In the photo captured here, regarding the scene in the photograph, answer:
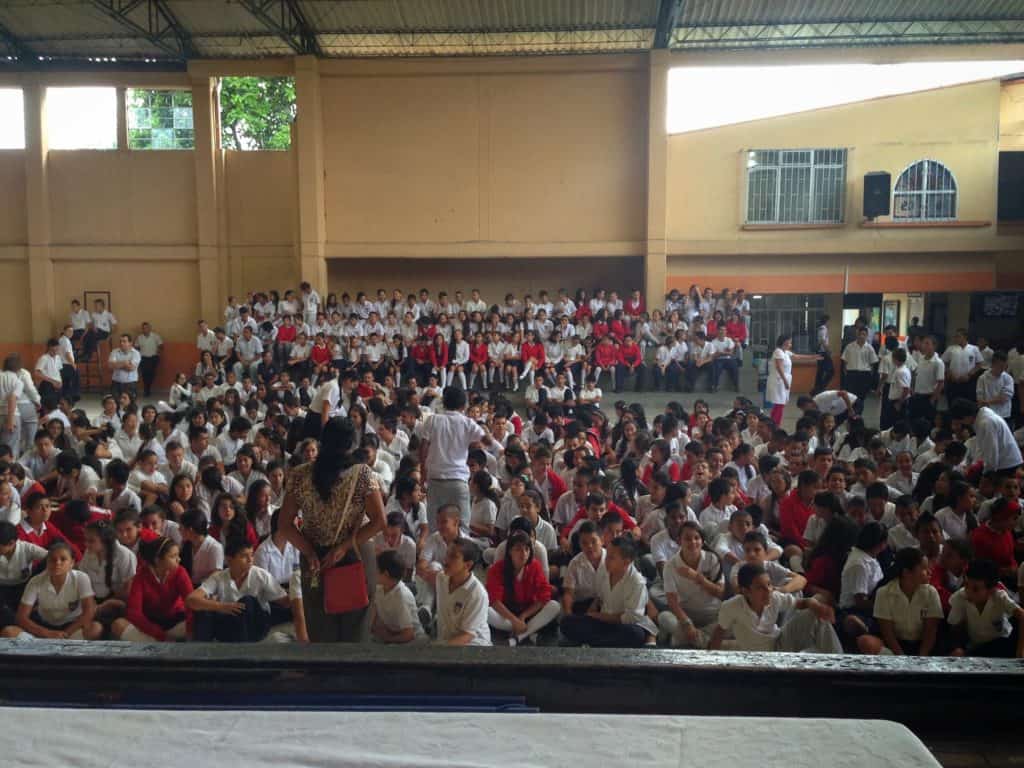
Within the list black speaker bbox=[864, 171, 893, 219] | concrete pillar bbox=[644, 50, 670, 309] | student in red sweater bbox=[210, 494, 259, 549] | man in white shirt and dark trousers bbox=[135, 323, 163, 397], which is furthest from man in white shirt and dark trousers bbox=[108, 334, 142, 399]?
black speaker bbox=[864, 171, 893, 219]

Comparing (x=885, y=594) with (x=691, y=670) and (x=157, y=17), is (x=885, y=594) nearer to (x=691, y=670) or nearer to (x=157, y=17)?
(x=691, y=670)

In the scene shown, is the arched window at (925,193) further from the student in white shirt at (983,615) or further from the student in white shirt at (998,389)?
the student in white shirt at (983,615)

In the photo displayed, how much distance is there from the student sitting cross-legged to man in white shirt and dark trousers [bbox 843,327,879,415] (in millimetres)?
9767

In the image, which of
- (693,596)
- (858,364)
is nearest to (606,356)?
(858,364)

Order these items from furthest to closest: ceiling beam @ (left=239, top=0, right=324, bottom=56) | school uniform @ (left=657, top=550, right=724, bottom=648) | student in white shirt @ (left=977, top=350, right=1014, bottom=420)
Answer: ceiling beam @ (left=239, top=0, right=324, bottom=56), student in white shirt @ (left=977, top=350, right=1014, bottom=420), school uniform @ (left=657, top=550, right=724, bottom=648)

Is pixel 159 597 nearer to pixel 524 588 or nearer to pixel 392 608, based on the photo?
pixel 392 608

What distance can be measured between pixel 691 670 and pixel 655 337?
12464 millimetres

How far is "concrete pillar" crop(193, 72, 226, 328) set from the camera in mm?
17297

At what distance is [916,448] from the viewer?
8.70 metres

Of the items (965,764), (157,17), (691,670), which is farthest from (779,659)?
(157,17)

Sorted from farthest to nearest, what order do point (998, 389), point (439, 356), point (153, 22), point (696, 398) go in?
point (153, 22) < point (439, 356) < point (696, 398) < point (998, 389)

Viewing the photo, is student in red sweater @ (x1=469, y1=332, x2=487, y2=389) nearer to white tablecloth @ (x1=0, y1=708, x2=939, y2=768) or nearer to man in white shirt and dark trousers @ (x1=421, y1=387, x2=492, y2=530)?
man in white shirt and dark trousers @ (x1=421, y1=387, x2=492, y2=530)

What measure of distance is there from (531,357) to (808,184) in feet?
22.6

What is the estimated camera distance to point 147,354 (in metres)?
16.6
